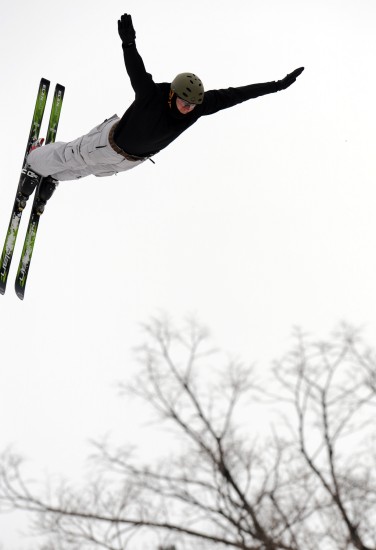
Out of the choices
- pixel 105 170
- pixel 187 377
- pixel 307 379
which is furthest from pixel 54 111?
pixel 307 379

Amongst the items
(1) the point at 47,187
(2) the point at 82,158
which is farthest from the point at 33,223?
(2) the point at 82,158

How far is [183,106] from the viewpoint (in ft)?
19.0

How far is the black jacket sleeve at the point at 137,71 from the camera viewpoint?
17.8 feet

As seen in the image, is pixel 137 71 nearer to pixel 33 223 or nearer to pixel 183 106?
pixel 183 106

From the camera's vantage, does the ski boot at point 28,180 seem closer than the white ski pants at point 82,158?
No

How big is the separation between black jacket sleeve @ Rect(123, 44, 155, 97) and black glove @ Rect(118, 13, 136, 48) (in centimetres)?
5

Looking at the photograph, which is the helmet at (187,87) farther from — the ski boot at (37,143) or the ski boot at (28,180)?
the ski boot at (37,143)

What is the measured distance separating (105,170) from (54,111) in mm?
2575

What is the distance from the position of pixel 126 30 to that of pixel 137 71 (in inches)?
15.5

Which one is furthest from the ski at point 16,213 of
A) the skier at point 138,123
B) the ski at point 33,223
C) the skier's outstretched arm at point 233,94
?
the skier's outstretched arm at point 233,94

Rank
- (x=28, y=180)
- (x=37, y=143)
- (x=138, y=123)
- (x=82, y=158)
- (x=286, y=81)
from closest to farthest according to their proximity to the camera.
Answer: (x=138, y=123), (x=286, y=81), (x=82, y=158), (x=28, y=180), (x=37, y=143)

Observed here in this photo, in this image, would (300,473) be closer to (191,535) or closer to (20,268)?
(191,535)

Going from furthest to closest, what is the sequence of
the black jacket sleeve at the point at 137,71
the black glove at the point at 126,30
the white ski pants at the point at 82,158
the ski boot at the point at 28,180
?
the ski boot at the point at 28,180 → the white ski pants at the point at 82,158 → the black jacket sleeve at the point at 137,71 → the black glove at the point at 126,30

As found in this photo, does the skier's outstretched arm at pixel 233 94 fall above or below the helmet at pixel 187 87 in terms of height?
above
